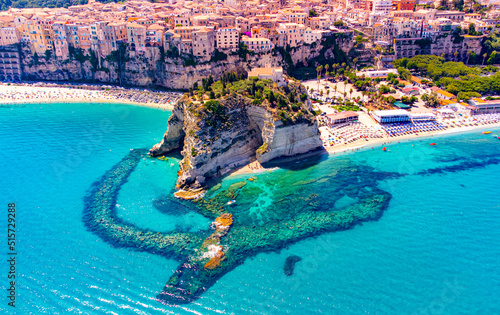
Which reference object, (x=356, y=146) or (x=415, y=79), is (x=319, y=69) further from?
(x=356, y=146)

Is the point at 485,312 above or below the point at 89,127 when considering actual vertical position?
below

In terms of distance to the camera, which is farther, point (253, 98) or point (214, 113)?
point (253, 98)

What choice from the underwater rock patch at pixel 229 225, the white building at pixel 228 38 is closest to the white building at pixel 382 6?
the white building at pixel 228 38

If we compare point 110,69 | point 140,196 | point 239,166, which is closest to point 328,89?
point 239,166

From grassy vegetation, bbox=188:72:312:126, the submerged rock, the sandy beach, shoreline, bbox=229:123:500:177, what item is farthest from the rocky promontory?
the sandy beach

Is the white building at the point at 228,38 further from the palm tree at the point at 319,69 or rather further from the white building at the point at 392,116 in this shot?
the white building at the point at 392,116

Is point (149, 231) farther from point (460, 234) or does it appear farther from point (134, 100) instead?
point (134, 100)

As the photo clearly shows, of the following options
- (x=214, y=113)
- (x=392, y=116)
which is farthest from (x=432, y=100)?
(x=214, y=113)
